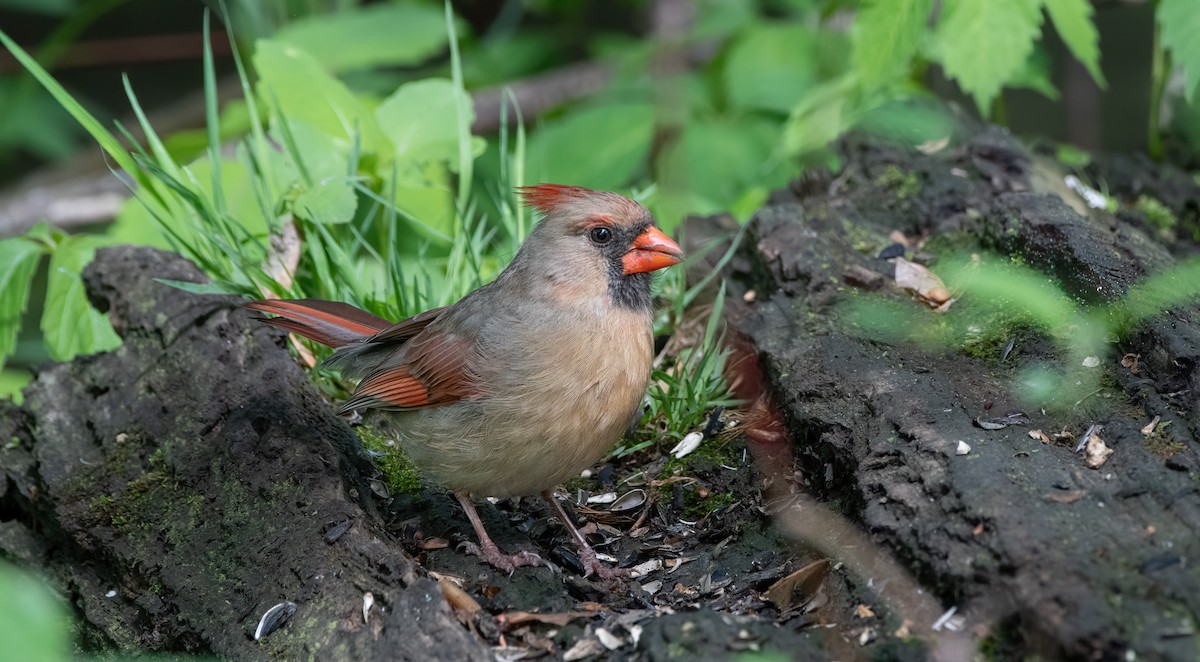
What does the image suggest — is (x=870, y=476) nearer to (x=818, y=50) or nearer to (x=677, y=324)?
(x=677, y=324)

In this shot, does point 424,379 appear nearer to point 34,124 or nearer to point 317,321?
point 317,321

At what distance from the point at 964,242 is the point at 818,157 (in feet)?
3.85

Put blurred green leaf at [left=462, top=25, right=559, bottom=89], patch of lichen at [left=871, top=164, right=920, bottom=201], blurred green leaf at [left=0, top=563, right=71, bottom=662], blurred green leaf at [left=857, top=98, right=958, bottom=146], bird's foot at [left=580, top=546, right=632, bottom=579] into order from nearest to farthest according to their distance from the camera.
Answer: blurred green leaf at [left=0, top=563, right=71, bottom=662], bird's foot at [left=580, top=546, right=632, bottom=579], patch of lichen at [left=871, top=164, right=920, bottom=201], blurred green leaf at [left=857, top=98, right=958, bottom=146], blurred green leaf at [left=462, top=25, right=559, bottom=89]

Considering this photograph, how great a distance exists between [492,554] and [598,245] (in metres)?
0.91

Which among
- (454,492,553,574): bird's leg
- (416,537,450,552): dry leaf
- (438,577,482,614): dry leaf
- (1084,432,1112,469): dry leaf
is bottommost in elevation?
(416,537,450,552): dry leaf

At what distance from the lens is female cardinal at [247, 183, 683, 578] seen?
300 cm

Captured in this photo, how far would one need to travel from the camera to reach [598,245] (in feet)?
10.7

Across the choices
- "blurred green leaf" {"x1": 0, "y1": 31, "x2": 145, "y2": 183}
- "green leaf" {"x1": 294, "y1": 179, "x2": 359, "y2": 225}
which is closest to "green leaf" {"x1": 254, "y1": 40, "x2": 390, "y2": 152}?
"green leaf" {"x1": 294, "y1": 179, "x2": 359, "y2": 225}

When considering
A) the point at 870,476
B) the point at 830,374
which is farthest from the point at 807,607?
the point at 830,374

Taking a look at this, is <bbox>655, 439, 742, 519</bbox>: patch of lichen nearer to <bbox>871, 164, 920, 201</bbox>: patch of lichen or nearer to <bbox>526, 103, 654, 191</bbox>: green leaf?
<bbox>871, 164, 920, 201</bbox>: patch of lichen

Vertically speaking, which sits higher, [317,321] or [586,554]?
[317,321]

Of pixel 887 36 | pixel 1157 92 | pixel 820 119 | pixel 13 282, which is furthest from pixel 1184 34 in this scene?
pixel 13 282

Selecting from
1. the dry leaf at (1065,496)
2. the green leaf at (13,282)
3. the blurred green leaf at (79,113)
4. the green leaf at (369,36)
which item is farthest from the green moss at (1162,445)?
the green leaf at (369,36)

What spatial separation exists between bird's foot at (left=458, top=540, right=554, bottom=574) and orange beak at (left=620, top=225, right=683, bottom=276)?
84cm
